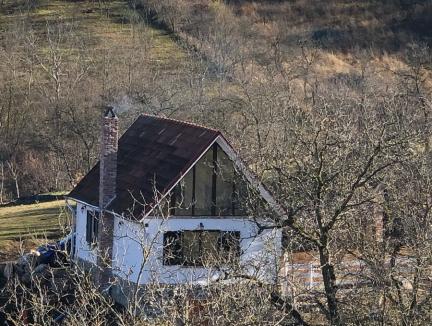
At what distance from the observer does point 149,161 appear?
2461 centimetres

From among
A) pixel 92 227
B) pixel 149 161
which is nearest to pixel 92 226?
pixel 92 227

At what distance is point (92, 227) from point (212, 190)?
4372 millimetres

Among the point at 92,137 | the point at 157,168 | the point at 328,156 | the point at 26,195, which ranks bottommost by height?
the point at 26,195

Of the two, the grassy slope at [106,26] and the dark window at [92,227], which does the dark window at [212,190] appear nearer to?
the dark window at [92,227]

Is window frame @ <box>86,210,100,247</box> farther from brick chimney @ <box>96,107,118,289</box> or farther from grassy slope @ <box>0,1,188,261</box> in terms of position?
grassy slope @ <box>0,1,188,261</box>

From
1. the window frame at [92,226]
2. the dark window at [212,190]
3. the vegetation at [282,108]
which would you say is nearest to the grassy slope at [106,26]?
the vegetation at [282,108]

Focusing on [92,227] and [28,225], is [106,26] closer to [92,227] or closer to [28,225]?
[28,225]

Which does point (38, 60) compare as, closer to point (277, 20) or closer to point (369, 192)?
point (277, 20)

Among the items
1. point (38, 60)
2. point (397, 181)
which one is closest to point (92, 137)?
point (38, 60)

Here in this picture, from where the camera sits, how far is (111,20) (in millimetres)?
71750

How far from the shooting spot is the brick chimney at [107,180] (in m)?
24.1

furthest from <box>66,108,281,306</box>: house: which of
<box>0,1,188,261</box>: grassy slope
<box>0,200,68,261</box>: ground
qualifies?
<box>0,1,188,261</box>: grassy slope

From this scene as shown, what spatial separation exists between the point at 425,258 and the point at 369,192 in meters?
3.35

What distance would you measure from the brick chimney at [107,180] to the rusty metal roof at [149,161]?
273mm
